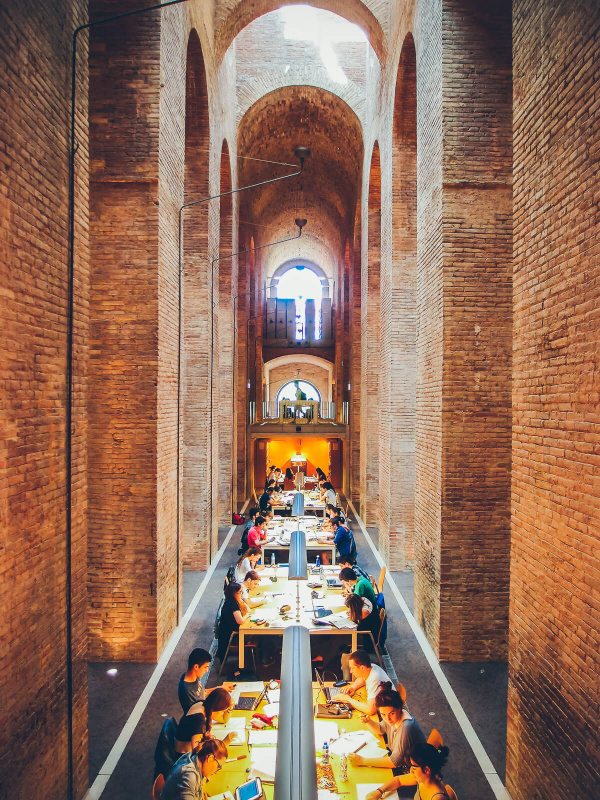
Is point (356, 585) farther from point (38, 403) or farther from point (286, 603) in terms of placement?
point (38, 403)

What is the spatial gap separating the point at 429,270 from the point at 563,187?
148 inches

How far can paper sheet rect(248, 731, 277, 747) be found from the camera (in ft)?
12.8

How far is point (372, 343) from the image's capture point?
14.4 metres

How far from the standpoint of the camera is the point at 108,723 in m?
5.62

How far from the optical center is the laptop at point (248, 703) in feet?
14.3

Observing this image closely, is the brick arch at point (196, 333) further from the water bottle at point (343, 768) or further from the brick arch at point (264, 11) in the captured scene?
the water bottle at point (343, 768)

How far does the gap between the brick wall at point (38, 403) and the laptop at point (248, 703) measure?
1.27 m

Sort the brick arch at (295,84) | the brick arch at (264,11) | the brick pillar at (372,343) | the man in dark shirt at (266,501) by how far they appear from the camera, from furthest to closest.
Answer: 1. the brick arch at (295,84)
2. the brick pillar at (372,343)
3. the man in dark shirt at (266,501)
4. the brick arch at (264,11)

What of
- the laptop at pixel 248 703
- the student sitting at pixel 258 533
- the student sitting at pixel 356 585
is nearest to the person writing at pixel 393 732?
the laptop at pixel 248 703

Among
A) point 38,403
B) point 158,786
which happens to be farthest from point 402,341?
point 158,786

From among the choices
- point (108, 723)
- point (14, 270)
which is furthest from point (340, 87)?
point (108, 723)

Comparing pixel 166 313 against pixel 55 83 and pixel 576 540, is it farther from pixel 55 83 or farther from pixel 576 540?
pixel 576 540

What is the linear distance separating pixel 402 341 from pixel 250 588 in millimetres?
5572

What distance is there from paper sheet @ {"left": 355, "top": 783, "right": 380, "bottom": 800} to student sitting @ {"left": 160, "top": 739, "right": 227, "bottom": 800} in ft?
2.80
